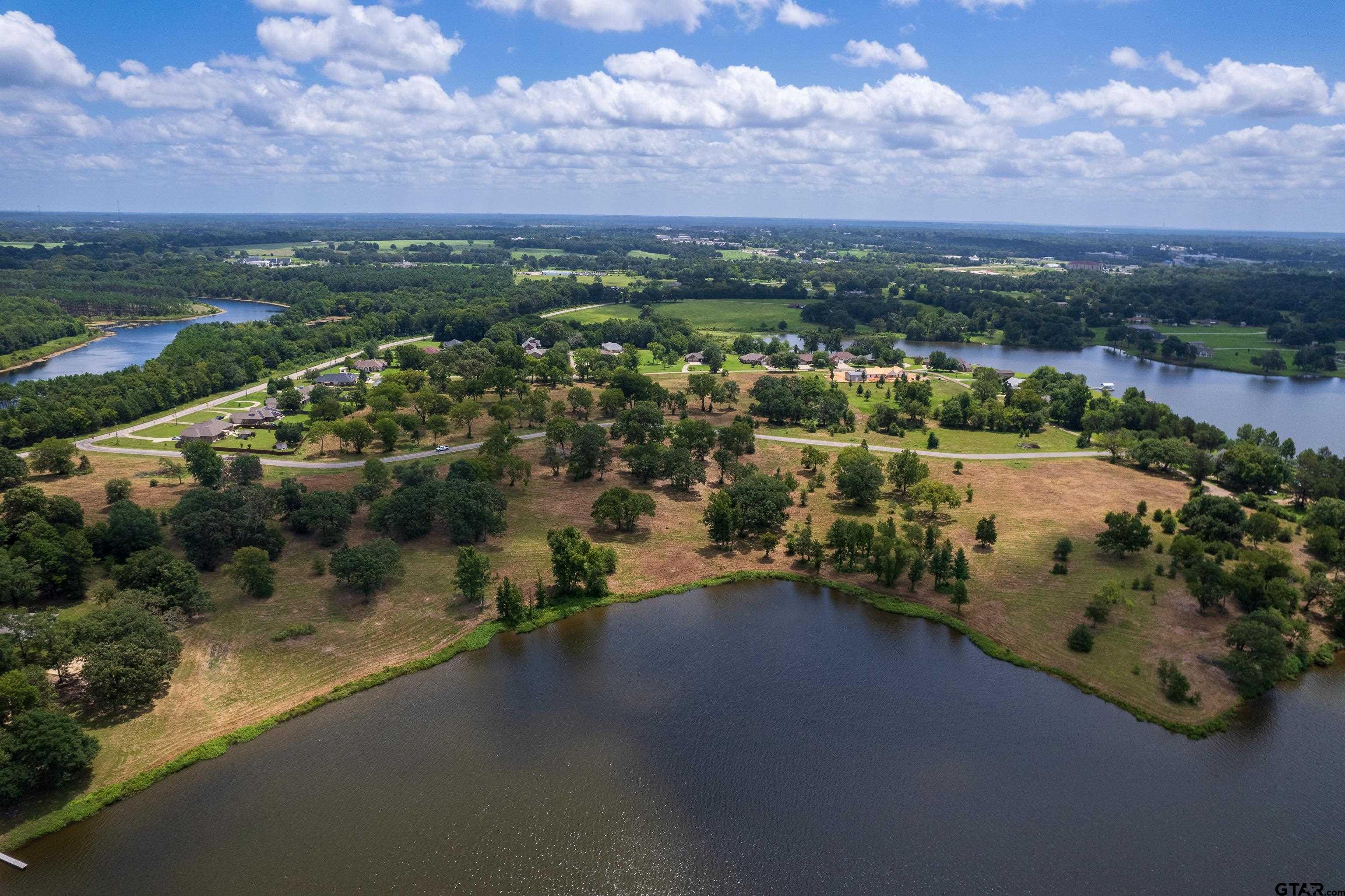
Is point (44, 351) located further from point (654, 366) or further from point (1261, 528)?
point (1261, 528)

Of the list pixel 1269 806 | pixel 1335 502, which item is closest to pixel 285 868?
pixel 1269 806

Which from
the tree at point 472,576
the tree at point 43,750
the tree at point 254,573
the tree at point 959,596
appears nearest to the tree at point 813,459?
the tree at point 959,596

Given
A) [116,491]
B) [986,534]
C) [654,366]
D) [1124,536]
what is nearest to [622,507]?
[986,534]

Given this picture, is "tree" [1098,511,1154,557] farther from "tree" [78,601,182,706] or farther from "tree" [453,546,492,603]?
"tree" [78,601,182,706]

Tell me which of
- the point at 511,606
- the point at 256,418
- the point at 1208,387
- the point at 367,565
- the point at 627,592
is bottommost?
the point at 627,592

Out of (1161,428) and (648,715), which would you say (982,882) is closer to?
(648,715)

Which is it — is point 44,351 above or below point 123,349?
below

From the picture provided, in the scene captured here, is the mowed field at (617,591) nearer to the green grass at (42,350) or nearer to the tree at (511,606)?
the tree at (511,606)
